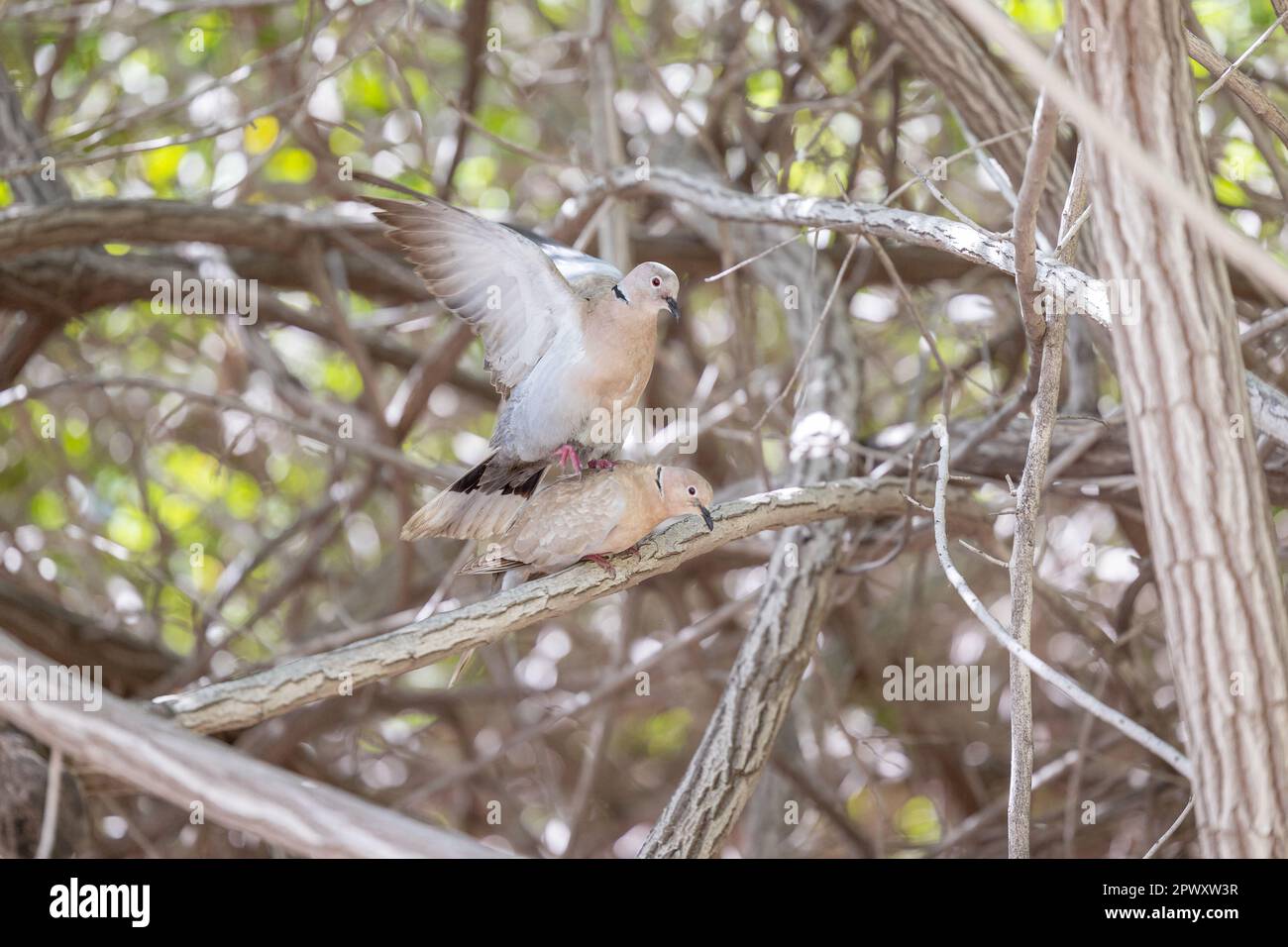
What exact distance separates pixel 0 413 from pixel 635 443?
3.12 m

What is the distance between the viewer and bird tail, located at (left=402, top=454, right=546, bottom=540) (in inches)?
135

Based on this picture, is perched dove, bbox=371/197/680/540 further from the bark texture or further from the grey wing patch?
the bark texture

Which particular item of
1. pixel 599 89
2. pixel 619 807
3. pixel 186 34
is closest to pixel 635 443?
pixel 599 89

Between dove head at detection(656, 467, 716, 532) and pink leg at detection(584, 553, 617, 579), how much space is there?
0.75 ft

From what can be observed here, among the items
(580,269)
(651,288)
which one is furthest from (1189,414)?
(580,269)

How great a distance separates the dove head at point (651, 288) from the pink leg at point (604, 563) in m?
0.78

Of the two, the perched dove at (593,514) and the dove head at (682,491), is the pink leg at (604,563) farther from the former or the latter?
the dove head at (682,491)

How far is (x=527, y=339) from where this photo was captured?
364 cm

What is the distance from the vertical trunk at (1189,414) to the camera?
177cm

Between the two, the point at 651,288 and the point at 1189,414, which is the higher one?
the point at 651,288

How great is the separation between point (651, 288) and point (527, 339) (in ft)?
1.27

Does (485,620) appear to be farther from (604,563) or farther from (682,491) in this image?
(682,491)
